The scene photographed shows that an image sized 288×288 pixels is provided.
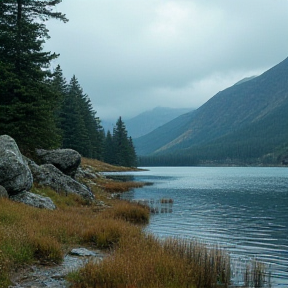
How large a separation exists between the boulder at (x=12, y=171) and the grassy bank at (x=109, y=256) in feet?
10.4

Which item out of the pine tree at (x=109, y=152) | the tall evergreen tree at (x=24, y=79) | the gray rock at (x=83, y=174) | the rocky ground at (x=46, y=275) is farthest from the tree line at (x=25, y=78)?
the pine tree at (x=109, y=152)

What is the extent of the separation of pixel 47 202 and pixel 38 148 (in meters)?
11.8

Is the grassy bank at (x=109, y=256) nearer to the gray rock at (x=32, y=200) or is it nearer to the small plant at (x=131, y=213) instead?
the gray rock at (x=32, y=200)

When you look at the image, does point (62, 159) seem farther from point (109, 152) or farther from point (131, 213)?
point (109, 152)

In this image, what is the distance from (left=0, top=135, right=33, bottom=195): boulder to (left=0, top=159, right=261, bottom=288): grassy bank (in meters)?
3.18

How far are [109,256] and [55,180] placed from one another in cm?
1510

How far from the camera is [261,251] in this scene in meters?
15.0

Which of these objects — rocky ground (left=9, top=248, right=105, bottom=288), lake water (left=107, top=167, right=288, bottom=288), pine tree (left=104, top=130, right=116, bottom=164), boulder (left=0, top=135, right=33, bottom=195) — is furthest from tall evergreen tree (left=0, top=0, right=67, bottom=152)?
pine tree (left=104, top=130, right=116, bottom=164)

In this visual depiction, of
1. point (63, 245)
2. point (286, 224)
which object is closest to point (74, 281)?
point (63, 245)

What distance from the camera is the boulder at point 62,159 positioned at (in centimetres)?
2620

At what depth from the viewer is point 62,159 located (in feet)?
86.1

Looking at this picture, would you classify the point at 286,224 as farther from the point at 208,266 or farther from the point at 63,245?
the point at 63,245

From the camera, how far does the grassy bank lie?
289 inches

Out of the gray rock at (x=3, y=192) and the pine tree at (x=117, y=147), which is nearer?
the gray rock at (x=3, y=192)
